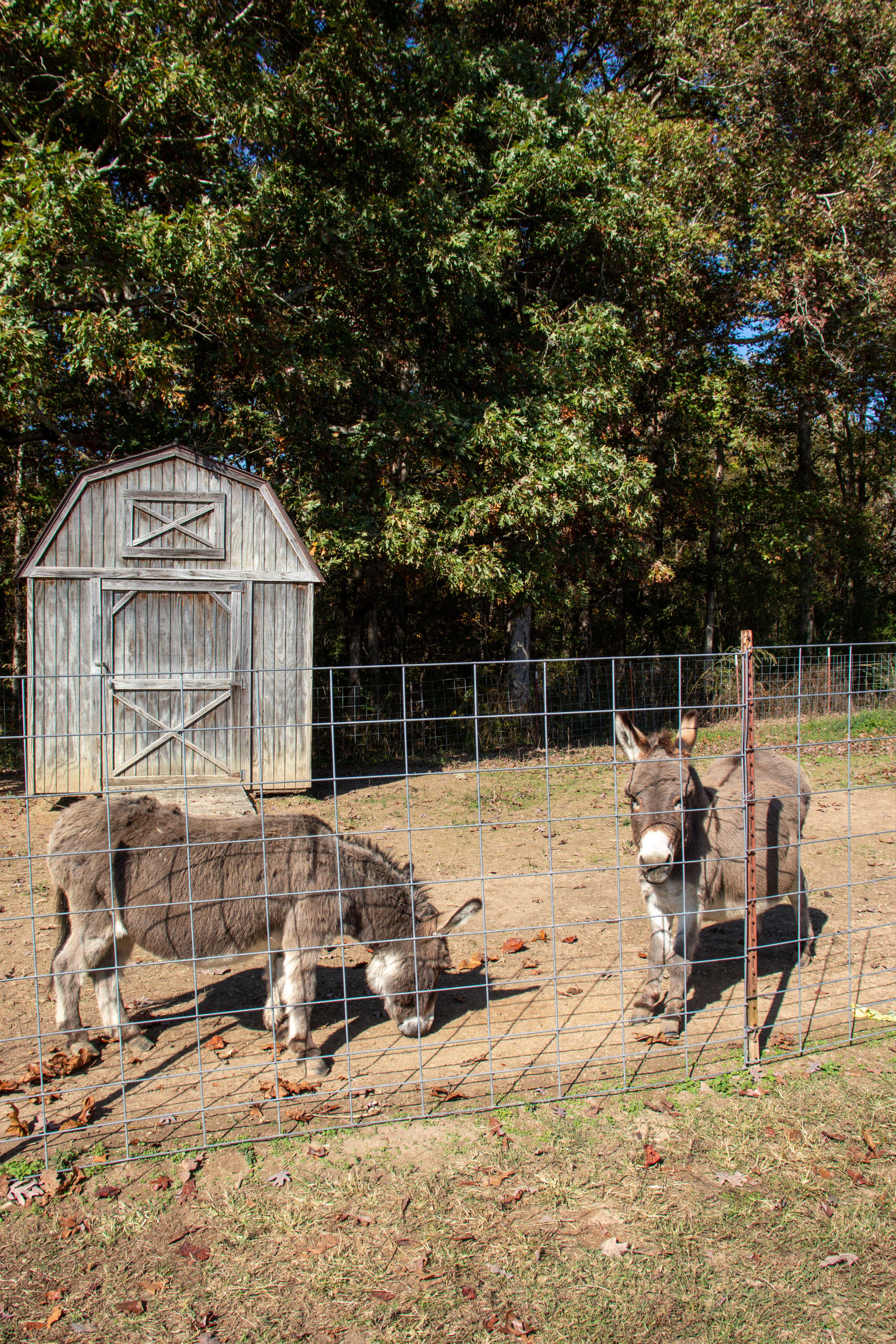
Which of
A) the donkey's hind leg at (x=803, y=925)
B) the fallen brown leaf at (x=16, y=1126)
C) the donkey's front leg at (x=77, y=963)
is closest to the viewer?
the fallen brown leaf at (x=16, y=1126)

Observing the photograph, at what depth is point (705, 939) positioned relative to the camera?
22.2 ft

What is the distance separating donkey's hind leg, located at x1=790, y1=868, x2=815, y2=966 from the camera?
560 centimetres

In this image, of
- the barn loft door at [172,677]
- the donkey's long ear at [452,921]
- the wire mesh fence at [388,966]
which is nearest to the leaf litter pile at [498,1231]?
the wire mesh fence at [388,966]

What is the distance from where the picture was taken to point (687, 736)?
15.4ft

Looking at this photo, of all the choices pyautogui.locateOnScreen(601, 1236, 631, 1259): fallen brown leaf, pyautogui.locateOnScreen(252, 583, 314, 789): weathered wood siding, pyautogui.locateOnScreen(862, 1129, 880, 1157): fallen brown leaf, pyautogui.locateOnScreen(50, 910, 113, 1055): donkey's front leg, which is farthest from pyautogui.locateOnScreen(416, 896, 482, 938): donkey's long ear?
pyautogui.locateOnScreen(252, 583, 314, 789): weathered wood siding

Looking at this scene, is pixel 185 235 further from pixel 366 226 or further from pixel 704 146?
pixel 704 146

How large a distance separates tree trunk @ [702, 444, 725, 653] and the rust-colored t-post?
1636cm

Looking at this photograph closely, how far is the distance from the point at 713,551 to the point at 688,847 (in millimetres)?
16643

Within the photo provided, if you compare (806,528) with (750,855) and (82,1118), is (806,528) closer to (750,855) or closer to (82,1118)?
(750,855)

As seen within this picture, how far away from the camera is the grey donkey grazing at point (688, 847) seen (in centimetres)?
466

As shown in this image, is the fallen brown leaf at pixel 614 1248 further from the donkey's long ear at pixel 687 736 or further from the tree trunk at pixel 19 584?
the tree trunk at pixel 19 584

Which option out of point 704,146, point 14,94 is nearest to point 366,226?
point 14,94

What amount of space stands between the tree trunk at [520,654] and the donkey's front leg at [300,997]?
→ 38.2 ft

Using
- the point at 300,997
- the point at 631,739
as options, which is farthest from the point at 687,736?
the point at 300,997
